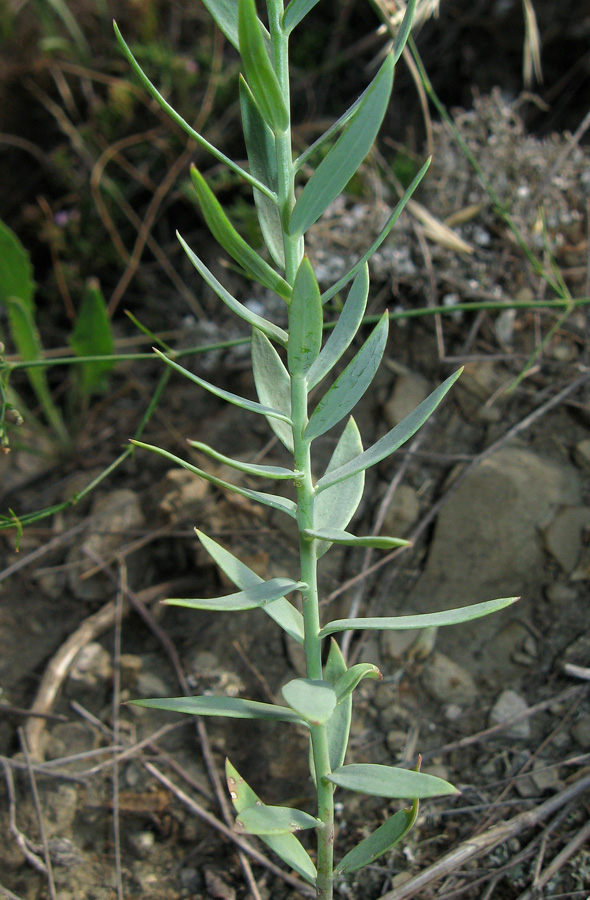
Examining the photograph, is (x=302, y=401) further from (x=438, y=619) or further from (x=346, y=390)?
(x=438, y=619)

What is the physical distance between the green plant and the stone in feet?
1.47

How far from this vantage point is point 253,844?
1088 mm

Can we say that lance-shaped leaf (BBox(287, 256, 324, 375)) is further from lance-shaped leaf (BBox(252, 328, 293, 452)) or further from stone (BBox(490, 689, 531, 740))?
stone (BBox(490, 689, 531, 740))

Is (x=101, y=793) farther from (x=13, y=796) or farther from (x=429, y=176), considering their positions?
(x=429, y=176)

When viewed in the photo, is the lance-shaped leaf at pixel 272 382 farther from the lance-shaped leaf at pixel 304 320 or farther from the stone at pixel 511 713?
the stone at pixel 511 713

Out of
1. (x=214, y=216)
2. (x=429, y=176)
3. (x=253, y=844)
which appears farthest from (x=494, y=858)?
(x=429, y=176)

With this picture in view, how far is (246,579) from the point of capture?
82cm

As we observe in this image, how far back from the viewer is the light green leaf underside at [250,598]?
2.29ft

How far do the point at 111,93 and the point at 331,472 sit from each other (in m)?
1.85

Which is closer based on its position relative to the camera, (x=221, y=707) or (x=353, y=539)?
(x=353, y=539)

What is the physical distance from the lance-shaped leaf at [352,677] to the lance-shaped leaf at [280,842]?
6.6 inches

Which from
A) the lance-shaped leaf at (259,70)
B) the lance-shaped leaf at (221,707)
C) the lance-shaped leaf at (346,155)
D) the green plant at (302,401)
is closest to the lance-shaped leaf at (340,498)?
the green plant at (302,401)

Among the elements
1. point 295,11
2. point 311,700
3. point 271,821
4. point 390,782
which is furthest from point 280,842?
point 295,11

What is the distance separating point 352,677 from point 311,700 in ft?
0.55
